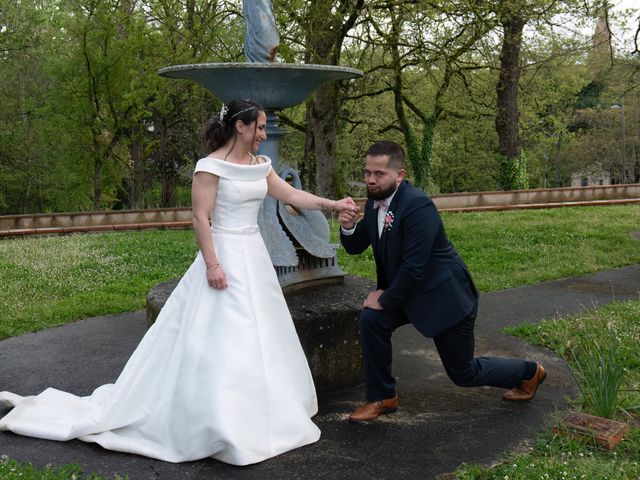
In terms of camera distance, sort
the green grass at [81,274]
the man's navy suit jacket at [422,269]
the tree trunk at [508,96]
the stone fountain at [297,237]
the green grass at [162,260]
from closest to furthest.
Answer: the man's navy suit jacket at [422,269] → the stone fountain at [297,237] → the green grass at [81,274] → the green grass at [162,260] → the tree trunk at [508,96]

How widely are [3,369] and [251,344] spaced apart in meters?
2.94

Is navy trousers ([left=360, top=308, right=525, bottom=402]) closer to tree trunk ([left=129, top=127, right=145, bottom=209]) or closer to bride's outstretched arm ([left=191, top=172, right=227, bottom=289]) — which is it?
bride's outstretched arm ([left=191, top=172, right=227, bottom=289])

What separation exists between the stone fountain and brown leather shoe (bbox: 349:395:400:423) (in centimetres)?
73

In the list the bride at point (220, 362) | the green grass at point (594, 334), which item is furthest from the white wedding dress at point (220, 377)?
the green grass at point (594, 334)

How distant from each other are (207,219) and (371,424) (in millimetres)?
1741

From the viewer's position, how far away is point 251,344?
176 inches

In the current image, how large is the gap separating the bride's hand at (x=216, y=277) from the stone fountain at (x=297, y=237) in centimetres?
111

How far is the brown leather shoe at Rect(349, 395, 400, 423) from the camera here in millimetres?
4898

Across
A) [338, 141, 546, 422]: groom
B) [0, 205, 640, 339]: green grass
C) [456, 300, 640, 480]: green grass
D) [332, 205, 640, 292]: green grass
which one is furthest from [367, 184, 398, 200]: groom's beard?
[332, 205, 640, 292]: green grass

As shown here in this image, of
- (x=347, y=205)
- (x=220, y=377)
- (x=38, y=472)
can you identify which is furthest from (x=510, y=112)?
(x=38, y=472)

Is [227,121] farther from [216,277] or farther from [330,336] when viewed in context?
[330,336]

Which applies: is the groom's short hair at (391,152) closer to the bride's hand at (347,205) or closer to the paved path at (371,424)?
the bride's hand at (347,205)

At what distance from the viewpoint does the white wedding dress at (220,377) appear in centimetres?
430

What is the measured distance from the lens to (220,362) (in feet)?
14.4
